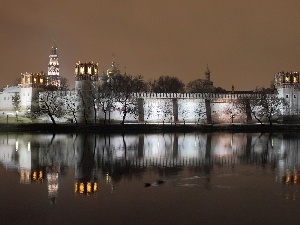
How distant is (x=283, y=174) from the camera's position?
17344 mm

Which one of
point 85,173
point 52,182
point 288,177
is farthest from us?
point 85,173

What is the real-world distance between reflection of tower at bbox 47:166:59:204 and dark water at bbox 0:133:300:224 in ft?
0.09

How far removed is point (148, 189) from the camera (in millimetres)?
14086

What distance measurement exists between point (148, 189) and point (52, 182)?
314 centimetres

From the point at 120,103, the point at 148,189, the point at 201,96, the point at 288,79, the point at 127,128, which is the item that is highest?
the point at 288,79

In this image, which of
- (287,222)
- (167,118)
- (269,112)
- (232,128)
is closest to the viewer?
(287,222)

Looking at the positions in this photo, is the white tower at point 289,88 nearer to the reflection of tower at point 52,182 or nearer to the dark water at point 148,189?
the dark water at point 148,189

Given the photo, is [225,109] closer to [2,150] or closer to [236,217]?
[2,150]

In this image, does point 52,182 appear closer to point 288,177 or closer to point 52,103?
point 288,177

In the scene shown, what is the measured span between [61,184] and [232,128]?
3667 cm

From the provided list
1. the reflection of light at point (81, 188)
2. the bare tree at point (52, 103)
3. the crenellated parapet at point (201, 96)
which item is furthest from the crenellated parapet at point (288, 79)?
the reflection of light at point (81, 188)

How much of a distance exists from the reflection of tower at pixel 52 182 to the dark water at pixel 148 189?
1.0 inches

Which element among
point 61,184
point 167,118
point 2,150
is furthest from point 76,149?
point 167,118

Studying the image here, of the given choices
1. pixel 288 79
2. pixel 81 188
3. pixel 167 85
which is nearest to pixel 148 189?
pixel 81 188
